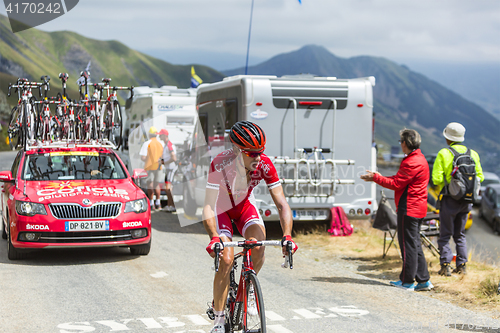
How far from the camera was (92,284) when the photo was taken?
7.28m

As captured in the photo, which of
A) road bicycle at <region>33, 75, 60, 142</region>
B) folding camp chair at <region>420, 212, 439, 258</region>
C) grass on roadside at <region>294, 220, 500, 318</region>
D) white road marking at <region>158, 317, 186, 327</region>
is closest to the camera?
white road marking at <region>158, 317, 186, 327</region>

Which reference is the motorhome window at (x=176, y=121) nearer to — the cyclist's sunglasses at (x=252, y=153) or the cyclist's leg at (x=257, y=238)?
the cyclist's leg at (x=257, y=238)

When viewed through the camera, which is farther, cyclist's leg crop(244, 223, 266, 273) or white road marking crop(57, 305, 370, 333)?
white road marking crop(57, 305, 370, 333)

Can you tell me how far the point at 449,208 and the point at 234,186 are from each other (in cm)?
424

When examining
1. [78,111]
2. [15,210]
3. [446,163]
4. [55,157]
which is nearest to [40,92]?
[78,111]

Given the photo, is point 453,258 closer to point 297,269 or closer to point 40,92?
point 297,269

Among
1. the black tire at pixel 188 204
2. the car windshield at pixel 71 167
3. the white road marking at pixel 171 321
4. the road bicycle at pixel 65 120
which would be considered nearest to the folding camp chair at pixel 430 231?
the white road marking at pixel 171 321

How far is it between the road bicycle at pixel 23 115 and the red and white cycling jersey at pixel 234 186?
6025 mm

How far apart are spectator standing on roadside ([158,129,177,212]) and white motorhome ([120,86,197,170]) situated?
2.73 feet

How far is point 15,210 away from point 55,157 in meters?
1.45

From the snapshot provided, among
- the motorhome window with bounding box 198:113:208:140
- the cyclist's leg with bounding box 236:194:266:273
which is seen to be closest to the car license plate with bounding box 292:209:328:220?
the motorhome window with bounding box 198:113:208:140

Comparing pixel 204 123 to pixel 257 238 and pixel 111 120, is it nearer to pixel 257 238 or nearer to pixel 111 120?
pixel 111 120

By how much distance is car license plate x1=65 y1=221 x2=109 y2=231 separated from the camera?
8.16m

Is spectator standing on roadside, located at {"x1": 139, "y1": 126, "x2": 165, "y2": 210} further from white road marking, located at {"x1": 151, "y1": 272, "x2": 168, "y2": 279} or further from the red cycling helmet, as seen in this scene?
the red cycling helmet
